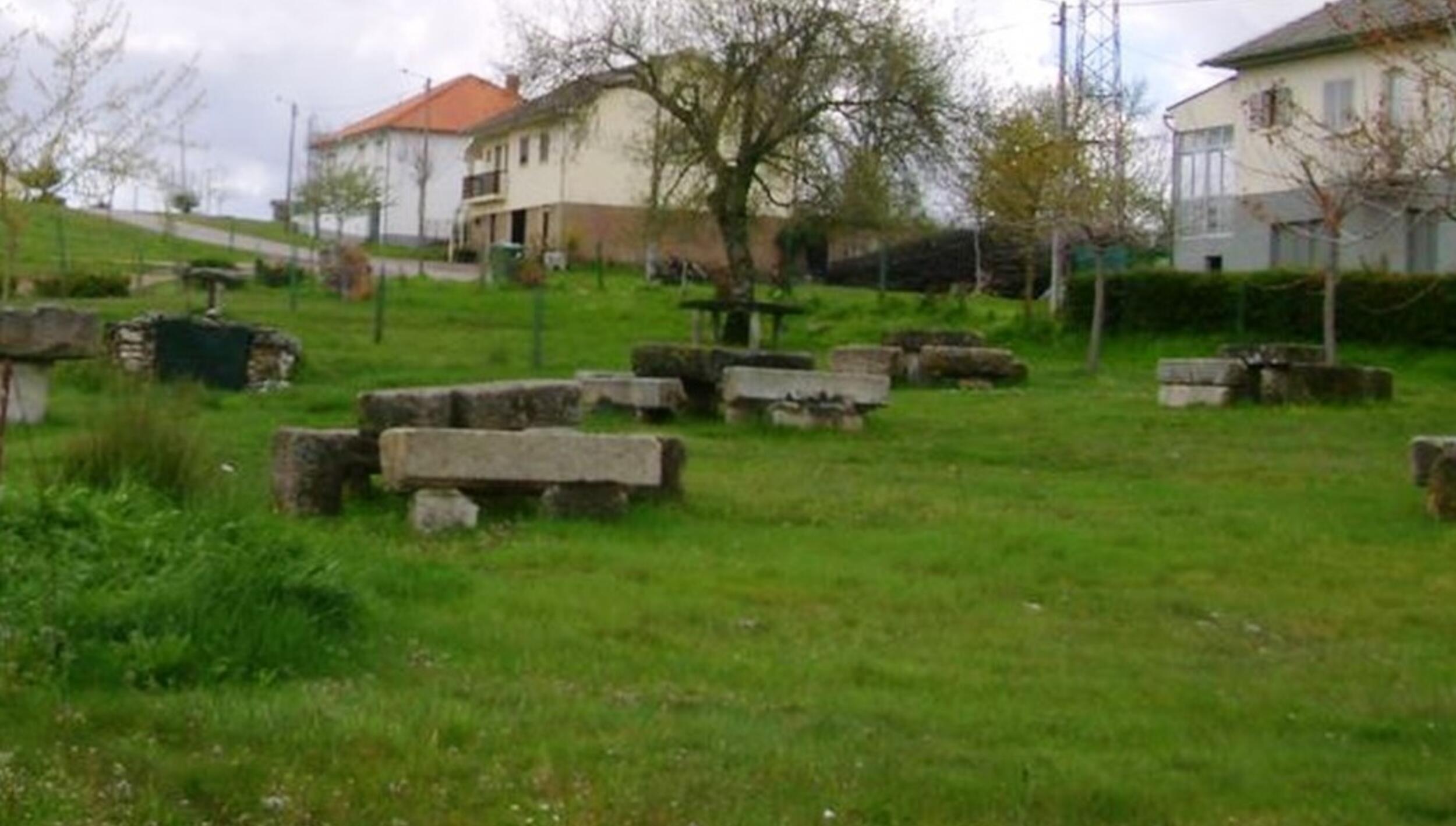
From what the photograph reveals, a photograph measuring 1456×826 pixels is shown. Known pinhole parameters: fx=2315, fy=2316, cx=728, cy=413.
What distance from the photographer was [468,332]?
121 ft

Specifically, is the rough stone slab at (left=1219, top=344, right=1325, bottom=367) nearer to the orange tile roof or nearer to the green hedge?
the green hedge

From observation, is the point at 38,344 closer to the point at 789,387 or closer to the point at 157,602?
the point at 789,387

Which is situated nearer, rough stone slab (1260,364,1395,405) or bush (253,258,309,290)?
rough stone slab (1260,364,1395,405)

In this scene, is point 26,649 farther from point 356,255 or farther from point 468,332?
point 356,255

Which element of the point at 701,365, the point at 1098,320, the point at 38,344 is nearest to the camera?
the point at 38,344

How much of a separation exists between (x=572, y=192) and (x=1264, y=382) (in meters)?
48.1

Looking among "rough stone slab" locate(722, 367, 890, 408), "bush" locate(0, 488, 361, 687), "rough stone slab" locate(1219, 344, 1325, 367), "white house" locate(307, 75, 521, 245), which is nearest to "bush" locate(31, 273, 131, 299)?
"rough stone slab" locate(722, 367, 890, 408)

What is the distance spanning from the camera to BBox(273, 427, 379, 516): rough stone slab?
12.8m

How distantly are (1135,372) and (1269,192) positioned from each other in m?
13.0

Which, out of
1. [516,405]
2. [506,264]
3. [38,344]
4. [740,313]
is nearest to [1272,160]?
[740,313]

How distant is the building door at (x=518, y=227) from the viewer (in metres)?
77.1

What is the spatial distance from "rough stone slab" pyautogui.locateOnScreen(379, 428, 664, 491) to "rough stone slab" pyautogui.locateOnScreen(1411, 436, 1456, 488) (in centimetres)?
538

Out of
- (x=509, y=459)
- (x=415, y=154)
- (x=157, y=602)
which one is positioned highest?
(x=415, y=154)

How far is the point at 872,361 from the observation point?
29.4 metres
